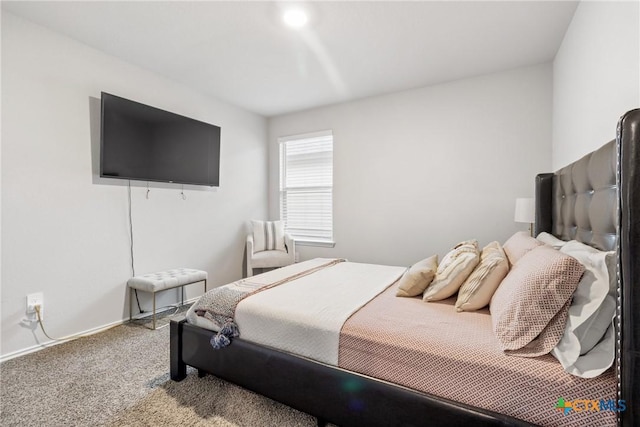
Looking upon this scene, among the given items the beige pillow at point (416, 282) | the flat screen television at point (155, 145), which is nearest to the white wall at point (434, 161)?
the flat screen television at point (155, 145)

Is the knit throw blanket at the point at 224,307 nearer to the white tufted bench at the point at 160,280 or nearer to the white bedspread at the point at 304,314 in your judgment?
the white bedspread at the point at 304,314

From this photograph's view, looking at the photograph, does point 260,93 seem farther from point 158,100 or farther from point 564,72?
point 564,72

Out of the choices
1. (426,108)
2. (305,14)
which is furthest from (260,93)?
(426,108)

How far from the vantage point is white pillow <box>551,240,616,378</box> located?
101cm

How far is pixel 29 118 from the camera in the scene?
7.73ft

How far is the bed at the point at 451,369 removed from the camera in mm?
910

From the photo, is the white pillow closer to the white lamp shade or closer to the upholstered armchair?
the white lamp shade

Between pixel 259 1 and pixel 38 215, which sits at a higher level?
pixel 259 1

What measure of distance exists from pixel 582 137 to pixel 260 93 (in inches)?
127

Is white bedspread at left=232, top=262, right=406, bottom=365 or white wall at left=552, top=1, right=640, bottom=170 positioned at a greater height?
white wall at left=552, top=1, right=640, bottom=170

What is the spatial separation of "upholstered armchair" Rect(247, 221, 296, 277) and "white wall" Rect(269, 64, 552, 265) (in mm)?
453

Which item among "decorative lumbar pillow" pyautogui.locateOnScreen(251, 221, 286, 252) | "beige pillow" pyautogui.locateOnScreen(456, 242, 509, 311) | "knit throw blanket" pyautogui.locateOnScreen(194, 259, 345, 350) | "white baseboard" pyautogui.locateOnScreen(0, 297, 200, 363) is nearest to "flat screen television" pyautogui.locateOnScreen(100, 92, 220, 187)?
"decorative lumbar pillow" pyautogui.locateOnScreen(251, 221, 286, 252)

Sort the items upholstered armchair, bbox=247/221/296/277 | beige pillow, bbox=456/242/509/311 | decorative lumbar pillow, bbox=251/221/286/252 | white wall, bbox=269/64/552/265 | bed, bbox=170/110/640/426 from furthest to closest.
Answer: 1. decorative lumbar pillow, bbox=251/221/286/252
2. upholstered armchair, bbox=247/221/296/277
3. white wall, bbox=269/64/552/265
4. beige pillow, bbox=456/242/509/311
5. bed, bbox=170/110/640/426

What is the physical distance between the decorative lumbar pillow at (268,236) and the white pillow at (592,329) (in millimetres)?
3460
